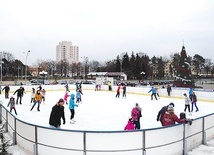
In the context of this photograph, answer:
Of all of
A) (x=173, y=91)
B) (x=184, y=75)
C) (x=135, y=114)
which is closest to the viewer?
(x=135, y=114)

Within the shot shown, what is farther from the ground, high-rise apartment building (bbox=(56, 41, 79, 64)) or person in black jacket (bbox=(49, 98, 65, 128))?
high-rise apartment building (bbox=(56, 41, 79, 64))

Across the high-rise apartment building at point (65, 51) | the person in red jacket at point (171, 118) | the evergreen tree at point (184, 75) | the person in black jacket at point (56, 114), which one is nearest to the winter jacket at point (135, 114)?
the person in red jacket at point (171, 118)

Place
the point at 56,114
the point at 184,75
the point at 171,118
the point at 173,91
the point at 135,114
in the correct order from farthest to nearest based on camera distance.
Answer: the point at 184,75 → the point at 173,91 → the point at 135,114 → the point at 56,114 → the point at 171,118

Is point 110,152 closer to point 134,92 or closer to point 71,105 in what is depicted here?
point 71,105

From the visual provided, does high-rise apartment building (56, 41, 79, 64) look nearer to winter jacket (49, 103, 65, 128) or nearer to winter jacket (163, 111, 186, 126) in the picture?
winter jacket (49, 103, 65, 128)

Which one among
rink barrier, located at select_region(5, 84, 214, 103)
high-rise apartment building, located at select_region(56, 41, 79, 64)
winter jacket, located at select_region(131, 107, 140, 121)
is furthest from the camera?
high-rise apartment building, located at select_region(56, 41, 79, 64)

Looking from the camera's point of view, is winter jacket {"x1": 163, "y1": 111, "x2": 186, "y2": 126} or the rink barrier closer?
winter jacket {"x1": 163, "y1": 111, "x2": 186, "y2": 126}

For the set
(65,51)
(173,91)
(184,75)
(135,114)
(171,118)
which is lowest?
(173,91)

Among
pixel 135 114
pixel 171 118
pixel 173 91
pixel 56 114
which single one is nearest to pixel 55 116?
pixel 56 114

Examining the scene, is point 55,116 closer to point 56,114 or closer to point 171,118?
point 56,114

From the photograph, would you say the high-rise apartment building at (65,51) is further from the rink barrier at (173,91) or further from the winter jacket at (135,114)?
the winter jacket at (135,114)

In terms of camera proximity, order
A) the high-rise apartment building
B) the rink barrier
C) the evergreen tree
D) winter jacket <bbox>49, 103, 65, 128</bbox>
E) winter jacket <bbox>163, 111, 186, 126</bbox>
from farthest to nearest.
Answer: the high-rise apartment building, the evergreen tree, the rink barrier, winter jacket <bbox>49, 103, 65, 128</bbox>, winter jacket <bbox>163, 111, 186, 126</bbox>

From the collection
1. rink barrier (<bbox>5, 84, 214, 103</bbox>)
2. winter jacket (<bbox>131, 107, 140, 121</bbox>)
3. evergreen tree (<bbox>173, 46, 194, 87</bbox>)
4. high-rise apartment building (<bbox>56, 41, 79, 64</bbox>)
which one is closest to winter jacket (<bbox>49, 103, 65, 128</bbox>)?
winter jacket (<bbox>131, 107, 140, 121</bbox>)

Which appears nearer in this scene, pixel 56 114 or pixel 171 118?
pixel 171 118
